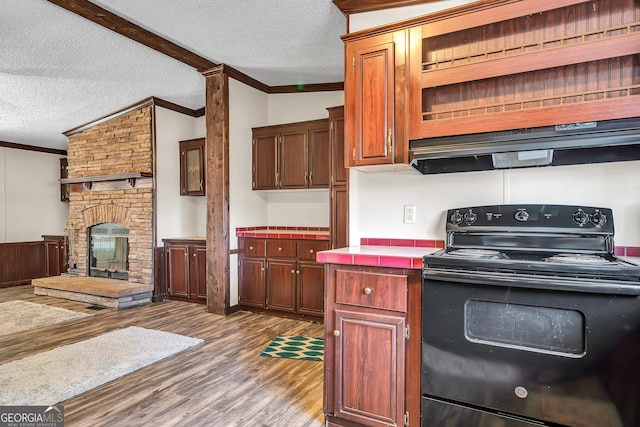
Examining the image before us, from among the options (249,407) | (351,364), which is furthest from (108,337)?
(351,364)

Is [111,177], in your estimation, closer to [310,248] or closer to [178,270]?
[178,270]

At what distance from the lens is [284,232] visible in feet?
14.1

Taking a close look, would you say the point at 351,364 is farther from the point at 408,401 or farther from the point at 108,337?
the point at 108,337

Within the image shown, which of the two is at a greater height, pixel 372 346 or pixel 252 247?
pixel 252 247

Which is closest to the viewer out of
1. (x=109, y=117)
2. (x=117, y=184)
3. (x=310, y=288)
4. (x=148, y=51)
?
(x=148, y=51)

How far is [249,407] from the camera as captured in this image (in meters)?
2.20

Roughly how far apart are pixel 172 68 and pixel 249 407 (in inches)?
143

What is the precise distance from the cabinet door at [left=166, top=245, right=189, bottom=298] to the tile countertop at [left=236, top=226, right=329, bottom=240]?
3.40 feet

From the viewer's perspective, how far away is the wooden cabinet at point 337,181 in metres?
3.70

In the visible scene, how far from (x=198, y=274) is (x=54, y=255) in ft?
13.2

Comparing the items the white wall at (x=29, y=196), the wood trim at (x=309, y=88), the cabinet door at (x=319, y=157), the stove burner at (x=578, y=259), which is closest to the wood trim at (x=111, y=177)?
the white wall at (x=29, y=196)

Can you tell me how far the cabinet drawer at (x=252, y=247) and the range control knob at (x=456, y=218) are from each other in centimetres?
262

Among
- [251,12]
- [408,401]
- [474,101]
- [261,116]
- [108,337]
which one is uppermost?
[251,12]

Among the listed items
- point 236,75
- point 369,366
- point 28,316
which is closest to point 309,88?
point 236,75
